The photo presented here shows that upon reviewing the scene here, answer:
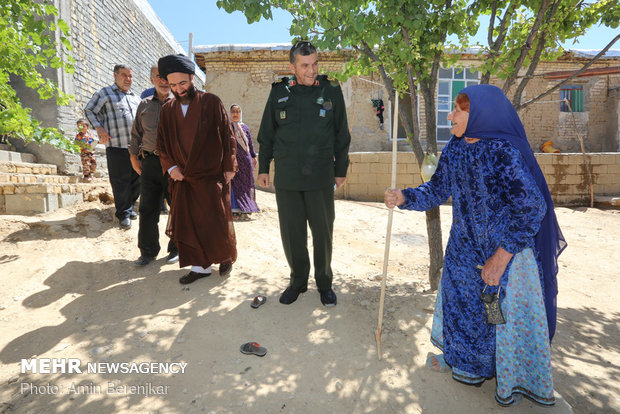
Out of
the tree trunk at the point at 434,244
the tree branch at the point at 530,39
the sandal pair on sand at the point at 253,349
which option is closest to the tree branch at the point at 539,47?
the tree branch at the point at 530,39

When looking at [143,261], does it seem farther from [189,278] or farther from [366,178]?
[366,178]

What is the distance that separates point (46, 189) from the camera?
14.8 ft

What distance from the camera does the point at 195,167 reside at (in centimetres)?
305

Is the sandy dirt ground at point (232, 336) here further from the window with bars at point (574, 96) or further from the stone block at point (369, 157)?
the window with bars at point (574, 96)

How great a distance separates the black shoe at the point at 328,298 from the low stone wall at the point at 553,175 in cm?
620

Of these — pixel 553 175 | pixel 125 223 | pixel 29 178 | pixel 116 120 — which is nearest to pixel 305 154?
pixel 116 120

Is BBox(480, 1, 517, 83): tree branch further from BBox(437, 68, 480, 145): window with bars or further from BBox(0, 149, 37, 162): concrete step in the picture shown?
BBox(437, 68, 480, 145): window with bars

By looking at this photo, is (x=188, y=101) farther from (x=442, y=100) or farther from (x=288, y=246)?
(x=442, y=100)

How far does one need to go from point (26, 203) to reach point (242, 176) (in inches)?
116

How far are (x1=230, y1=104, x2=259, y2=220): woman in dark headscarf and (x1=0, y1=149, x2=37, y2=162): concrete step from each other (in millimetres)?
3951

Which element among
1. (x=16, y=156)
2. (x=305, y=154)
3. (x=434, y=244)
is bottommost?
(x=434, y=244)

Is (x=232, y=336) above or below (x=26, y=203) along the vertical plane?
below

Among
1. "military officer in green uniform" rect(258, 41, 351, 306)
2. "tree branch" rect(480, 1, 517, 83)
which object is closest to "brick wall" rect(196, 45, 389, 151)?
"tree branch" rect(480, 1, 517, 83)

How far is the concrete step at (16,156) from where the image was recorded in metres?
5.96
